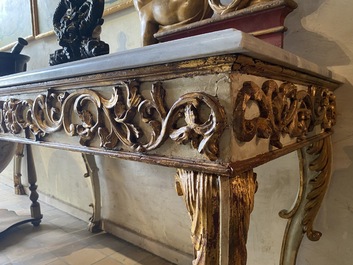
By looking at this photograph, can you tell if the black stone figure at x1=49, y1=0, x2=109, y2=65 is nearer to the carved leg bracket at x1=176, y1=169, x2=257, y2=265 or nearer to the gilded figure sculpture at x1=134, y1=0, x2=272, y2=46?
the gilded figure sculpture at x1=134, y1=0, x2=272, y2=46

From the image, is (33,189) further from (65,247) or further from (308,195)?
(308,195)

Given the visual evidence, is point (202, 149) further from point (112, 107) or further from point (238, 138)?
point (112, 107)

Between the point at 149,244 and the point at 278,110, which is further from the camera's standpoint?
the point at 149,244

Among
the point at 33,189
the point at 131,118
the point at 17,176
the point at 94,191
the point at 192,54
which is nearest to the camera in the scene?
the point at 192,54

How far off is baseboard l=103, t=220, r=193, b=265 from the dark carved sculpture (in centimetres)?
91

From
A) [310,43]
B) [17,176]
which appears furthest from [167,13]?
[17,176]

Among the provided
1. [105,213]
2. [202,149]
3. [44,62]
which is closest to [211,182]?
[202,149]

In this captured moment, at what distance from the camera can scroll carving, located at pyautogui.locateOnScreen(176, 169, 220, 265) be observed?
1.19 ft

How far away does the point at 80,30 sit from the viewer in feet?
2.48

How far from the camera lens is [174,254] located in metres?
1.25

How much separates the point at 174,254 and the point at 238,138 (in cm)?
106

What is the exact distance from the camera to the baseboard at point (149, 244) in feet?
4.04

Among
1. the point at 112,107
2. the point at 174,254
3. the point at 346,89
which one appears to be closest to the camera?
the point at 112,107

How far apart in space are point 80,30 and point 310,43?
0.64 meters
